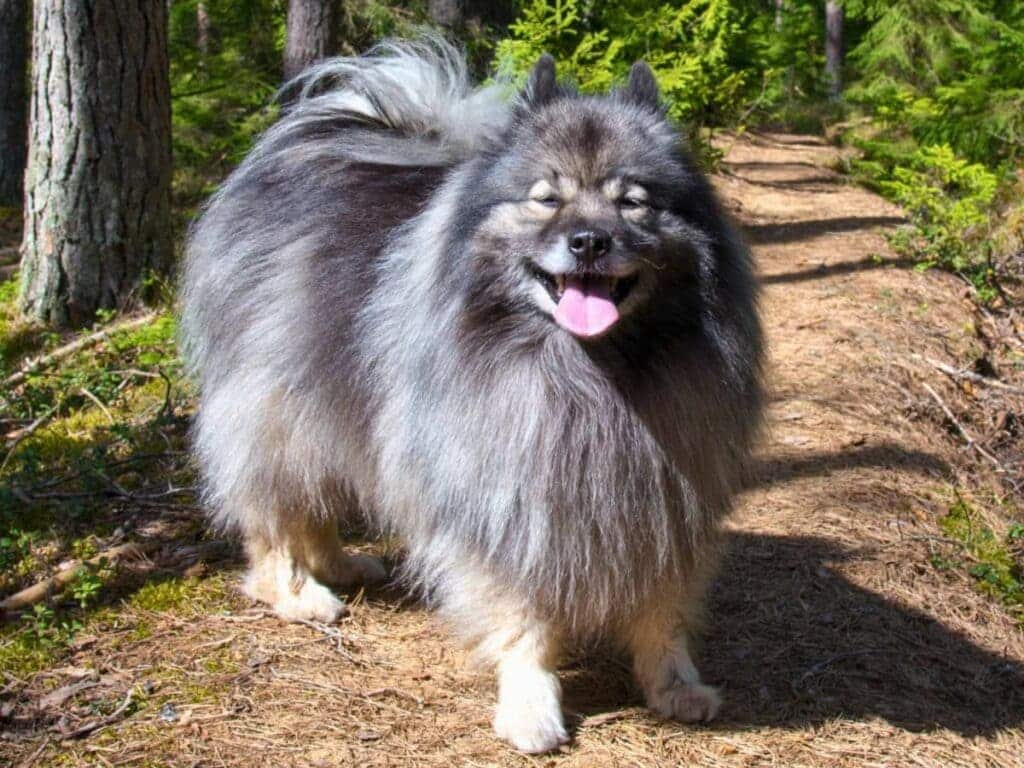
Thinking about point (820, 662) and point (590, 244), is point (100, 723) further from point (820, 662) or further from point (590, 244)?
point (820, 662)

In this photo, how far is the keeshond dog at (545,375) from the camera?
2744mm

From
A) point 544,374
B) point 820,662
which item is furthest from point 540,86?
point 820,662

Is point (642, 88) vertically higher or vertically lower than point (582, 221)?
higher

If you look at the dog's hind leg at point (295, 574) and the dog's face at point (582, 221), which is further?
the dog's hind leg at point (295, 574)

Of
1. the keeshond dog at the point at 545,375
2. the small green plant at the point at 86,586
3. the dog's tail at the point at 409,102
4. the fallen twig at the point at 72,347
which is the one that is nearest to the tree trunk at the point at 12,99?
the fallen twig at the point at 72,347

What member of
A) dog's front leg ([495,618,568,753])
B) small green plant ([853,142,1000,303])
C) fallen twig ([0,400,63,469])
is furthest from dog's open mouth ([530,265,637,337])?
small green plant ([853,142,1000,303])

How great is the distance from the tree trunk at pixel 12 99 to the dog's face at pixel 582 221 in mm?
7172

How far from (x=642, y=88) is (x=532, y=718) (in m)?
1.83

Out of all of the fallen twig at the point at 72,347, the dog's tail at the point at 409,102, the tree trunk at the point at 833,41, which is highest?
the tree trunk at the point at 833,41

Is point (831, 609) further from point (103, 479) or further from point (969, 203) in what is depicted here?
point (969, 203)

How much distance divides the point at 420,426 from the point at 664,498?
28.2 inches

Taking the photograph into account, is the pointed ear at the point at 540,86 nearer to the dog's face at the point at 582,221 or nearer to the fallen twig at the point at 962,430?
the dog's face at the point at 582,221

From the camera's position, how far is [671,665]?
3.09 metres

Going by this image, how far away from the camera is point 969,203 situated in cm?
746
